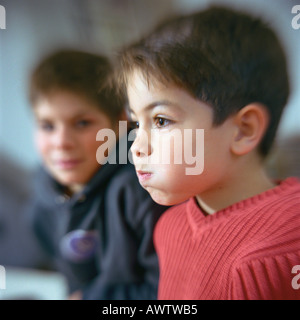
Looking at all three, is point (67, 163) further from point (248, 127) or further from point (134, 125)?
point (248, 127)

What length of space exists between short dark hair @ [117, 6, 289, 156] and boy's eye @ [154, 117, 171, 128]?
A: 5 centimetres

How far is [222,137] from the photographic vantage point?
410mm

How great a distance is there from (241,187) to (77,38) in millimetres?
402

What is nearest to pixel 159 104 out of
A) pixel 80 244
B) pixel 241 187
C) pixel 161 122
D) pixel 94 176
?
pixel 161 122

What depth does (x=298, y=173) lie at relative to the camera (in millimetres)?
534

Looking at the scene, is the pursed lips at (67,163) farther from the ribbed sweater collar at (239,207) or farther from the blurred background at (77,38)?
the ribbed sweater collar at (239,207)

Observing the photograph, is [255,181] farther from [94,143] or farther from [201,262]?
[94,143]

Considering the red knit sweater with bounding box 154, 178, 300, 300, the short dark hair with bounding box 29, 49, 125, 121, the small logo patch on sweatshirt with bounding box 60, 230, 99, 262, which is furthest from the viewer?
the small logo patch on sweatshirt with bounding box 60, 230, 99, 262

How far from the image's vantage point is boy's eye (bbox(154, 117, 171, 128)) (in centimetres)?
41

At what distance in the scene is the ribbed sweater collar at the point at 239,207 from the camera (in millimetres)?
428

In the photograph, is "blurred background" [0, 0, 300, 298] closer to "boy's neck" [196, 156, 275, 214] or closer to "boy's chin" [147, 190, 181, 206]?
"boy's neck" [196, 156, 275, 214]

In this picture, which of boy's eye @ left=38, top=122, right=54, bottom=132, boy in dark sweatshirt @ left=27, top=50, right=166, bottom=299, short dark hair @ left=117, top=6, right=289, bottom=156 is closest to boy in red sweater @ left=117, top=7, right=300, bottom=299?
short dark hair @ left=117, top=6, right=289, bottom=156

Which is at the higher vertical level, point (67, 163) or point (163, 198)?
point (67, 163)

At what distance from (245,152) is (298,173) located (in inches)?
6.5
